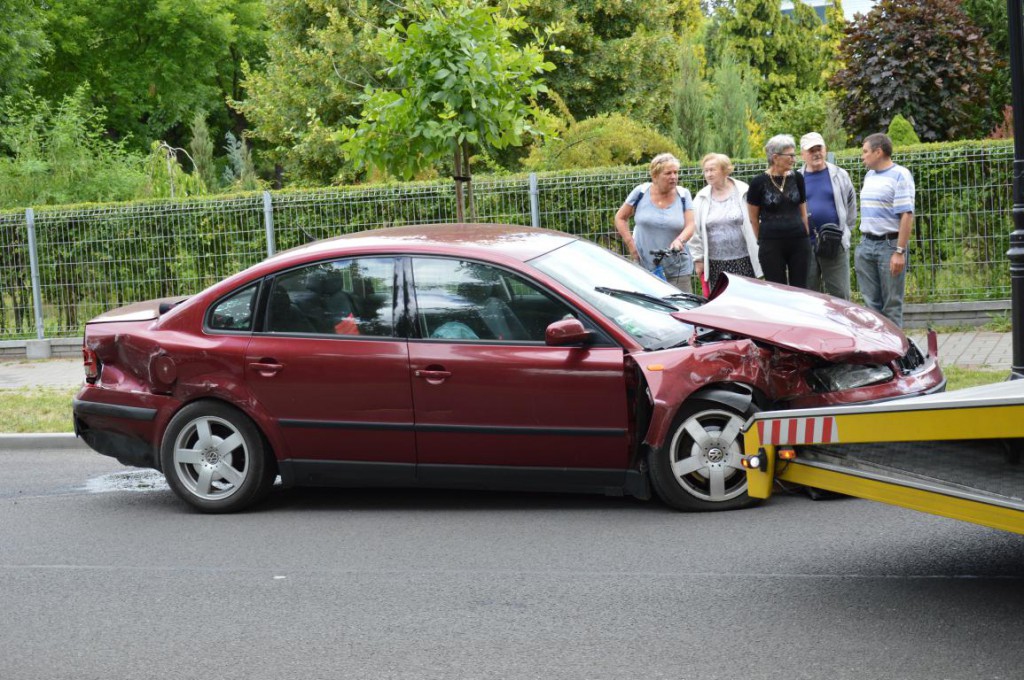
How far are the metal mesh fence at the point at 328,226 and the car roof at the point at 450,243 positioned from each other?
20.4 ft

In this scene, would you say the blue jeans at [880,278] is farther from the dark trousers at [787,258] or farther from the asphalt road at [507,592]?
the asphalt road at [507,592]

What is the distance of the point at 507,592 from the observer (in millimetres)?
5645

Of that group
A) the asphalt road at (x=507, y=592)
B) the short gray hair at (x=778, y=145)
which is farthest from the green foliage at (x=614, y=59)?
the asphalt road at (x=507, y=592)

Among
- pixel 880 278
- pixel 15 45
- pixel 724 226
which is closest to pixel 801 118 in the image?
pixel 15 45

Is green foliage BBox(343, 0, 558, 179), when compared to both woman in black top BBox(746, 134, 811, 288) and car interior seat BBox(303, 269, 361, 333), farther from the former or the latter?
car interior seat BBox(303, 269, 361, 333)

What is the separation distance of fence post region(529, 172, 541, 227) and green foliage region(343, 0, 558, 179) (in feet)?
11.8

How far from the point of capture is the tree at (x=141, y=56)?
3966cm

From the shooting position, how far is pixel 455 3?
1048 centimetres

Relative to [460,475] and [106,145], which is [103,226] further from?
[460,475]

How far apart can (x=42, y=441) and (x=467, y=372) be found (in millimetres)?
4688

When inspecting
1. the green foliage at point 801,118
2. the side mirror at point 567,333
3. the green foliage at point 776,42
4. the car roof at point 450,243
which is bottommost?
the side mirror at point 567,333

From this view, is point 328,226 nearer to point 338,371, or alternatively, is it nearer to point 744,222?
point 744,222

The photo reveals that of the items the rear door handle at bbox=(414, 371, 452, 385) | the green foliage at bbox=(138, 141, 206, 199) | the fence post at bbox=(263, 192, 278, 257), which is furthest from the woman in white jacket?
the green foliage at bbox=(138, 141, 206, 199)

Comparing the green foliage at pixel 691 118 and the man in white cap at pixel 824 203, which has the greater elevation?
the green foliage at pixel 691 118
